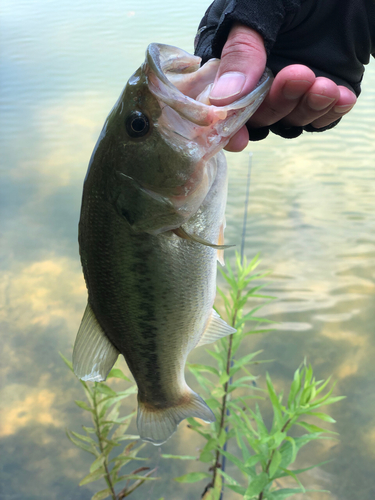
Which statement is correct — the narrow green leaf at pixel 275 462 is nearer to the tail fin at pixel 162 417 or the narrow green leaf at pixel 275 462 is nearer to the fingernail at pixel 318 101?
the tail fin at pixel 162 417

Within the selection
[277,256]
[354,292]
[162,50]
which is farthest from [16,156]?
[162,50]

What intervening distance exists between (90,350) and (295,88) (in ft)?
1.79

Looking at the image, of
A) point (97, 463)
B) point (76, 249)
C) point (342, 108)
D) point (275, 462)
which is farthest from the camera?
point (76, 249)

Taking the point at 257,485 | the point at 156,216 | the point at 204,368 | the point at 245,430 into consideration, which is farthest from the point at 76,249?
the point at 156,216

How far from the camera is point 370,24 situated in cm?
72

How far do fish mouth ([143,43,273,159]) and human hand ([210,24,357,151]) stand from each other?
17 millimetres

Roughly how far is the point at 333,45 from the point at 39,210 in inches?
88.1

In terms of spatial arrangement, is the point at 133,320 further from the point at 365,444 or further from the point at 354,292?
the point at 354,292

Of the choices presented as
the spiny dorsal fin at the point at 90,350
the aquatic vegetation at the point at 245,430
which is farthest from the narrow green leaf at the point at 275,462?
the spiny dorsal fin at the point at 90,350

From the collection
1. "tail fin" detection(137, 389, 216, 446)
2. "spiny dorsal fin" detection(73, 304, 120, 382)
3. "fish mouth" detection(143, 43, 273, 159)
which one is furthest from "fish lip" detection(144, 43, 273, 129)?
"tail fin" detection(137, 389, 216, 446)

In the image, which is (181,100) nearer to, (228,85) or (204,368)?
(228,85)

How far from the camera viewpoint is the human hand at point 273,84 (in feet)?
1.86

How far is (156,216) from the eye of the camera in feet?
1.94

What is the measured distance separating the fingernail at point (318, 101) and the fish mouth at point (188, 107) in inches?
3.0
